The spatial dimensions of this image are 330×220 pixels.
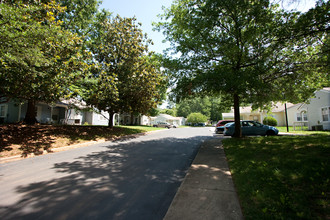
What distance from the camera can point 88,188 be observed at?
400 cm

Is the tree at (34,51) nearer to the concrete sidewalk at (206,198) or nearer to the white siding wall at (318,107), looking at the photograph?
the concrete sidewalk at (206,198)

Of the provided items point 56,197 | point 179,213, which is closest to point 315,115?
point 179,213

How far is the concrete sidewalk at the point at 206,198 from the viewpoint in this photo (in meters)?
2.77

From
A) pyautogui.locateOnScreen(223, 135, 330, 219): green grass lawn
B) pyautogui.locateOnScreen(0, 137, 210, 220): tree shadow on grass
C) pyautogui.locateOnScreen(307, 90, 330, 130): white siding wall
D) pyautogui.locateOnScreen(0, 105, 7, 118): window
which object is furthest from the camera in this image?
pyautogui.locateOnScreen(0, 105, 7, 118): window

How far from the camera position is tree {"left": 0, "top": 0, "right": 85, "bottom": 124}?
5977 millimetres

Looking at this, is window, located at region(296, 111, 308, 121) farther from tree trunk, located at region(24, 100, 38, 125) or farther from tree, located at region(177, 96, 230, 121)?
tree, located at region(177, 96, 230, 121)

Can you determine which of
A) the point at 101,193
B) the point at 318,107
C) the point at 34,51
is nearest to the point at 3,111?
the point at 34,51

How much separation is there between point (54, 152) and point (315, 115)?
27.1 m

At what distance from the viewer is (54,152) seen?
329 inches

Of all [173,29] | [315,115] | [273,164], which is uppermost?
[173,29]

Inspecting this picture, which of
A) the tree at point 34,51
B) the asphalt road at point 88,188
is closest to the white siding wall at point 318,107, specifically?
the asphalt road at point 88,188

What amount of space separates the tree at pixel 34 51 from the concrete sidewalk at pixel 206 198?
777 cm

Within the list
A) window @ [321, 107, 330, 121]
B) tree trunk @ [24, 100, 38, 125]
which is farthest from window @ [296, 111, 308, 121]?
tree trunk @ [24, 100, 38, 125]

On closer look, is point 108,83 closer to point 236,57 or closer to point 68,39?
point 68,39
